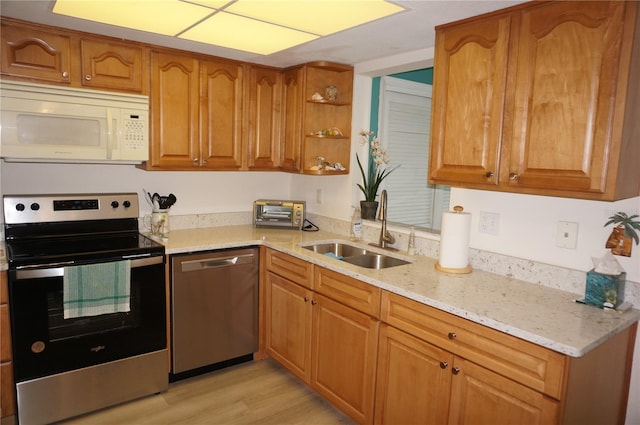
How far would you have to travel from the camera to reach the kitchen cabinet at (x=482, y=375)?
5.01 feet

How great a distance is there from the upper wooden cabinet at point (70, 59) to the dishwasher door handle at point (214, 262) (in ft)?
3.73

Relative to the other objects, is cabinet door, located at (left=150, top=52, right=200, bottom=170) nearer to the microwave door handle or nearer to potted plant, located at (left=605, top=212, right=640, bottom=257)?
the microwave door handle

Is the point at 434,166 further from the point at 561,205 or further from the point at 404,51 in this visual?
the point at 404,51

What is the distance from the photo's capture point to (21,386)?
2.24 metres

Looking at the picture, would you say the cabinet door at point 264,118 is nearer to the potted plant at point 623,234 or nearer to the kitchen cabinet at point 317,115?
the kitchen cabinet at point 317,115

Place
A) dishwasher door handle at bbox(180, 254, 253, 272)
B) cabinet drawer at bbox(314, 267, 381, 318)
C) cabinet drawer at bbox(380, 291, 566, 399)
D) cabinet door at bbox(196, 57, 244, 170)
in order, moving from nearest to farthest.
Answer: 1. cabinet drawer at bbox(380, 291, 566, 399)
2. cabinet drawer at bbox(314, 267, 381, 318)
3. dishwasher door handle at bbox(180, 254, 253, 272)
4. cabinet door at bbox(196, 57, 244, 170)

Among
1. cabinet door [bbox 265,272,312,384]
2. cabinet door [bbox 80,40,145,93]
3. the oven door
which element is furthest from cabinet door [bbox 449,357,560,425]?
cabinet door [bbox 80,40,145,93]

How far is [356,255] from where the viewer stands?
2.90 m

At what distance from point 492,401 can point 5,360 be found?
7.64 feet

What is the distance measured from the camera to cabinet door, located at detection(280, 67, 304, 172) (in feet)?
10.6

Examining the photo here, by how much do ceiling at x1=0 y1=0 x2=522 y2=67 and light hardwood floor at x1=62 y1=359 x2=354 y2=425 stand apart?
7.06 feet

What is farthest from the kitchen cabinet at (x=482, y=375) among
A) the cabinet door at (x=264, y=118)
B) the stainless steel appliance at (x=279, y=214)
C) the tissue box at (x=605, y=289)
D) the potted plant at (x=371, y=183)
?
the cabinet door at (x=264, y=118)

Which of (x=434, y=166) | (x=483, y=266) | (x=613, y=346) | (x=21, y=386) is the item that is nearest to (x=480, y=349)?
(x=613, y=346)

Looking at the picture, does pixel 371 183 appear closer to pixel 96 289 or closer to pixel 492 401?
pixel 492 401
